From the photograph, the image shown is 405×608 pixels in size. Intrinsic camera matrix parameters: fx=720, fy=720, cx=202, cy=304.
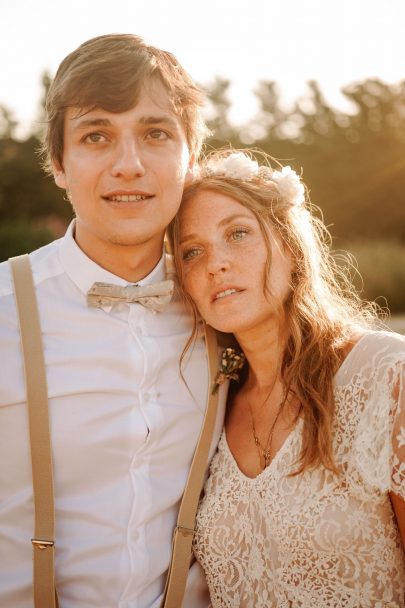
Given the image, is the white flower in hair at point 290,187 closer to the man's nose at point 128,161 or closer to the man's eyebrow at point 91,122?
the man's nose at point 128,161

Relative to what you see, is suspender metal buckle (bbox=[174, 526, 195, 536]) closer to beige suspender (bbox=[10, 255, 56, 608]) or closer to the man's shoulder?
beige suspender (bbox=[10, 255, 56, 608])

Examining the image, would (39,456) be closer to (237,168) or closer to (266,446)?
(266,446)

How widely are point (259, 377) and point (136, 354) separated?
1.84ft

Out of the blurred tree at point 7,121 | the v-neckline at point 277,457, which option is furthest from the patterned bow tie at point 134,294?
the blurred tree at point 7,121

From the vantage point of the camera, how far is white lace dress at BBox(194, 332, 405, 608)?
2.35m

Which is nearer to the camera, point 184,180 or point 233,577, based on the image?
point 233,577

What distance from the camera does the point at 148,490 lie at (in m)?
2.49

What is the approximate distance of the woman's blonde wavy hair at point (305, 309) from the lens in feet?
8.27

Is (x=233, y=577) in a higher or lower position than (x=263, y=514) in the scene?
lower

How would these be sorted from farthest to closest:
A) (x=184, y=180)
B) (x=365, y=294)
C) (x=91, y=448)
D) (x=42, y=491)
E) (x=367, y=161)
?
(x=367, y=161) < (x=365, y=294) < (x=184, y=180) < (x=91, y=448) < (x=42, y=491)

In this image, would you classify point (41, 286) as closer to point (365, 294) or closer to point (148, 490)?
point (148, 490)

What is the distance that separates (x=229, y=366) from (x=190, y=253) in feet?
1.56

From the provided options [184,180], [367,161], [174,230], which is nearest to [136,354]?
[174,230]

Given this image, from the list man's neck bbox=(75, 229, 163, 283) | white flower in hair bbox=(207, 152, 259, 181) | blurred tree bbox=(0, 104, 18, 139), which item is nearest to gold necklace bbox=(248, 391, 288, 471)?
man's neck bbox=(75, 229, 163, 283)
